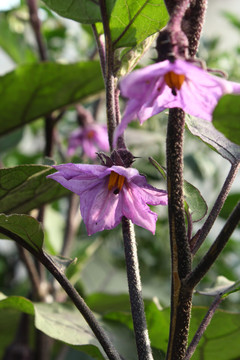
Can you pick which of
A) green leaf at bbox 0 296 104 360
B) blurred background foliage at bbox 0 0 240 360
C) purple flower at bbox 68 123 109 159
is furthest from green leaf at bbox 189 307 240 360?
purple flower at bbox 68 123 109 159

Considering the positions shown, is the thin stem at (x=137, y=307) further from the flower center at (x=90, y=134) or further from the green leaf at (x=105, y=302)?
the flower center at (x=90, y=134)

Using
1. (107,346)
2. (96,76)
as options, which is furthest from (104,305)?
(107,346)

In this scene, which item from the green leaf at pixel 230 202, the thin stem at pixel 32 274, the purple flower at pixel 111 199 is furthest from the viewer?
the green leaf at pixel 230 202

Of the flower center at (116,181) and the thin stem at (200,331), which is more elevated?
the flower center at (116,181)

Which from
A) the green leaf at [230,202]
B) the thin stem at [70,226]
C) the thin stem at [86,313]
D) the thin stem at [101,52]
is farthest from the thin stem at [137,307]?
the green leaf at [230,202]

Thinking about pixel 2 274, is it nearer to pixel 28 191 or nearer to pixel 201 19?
pixel 28 191

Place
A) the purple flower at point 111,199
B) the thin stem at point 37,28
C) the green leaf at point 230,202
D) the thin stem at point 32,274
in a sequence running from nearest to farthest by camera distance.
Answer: the purple flower at point 111,199 → the thin stem at point 32,274 → the thin stem at point 37,28 → the green leaf at point 230,202

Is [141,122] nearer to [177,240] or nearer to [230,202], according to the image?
[177,240]
